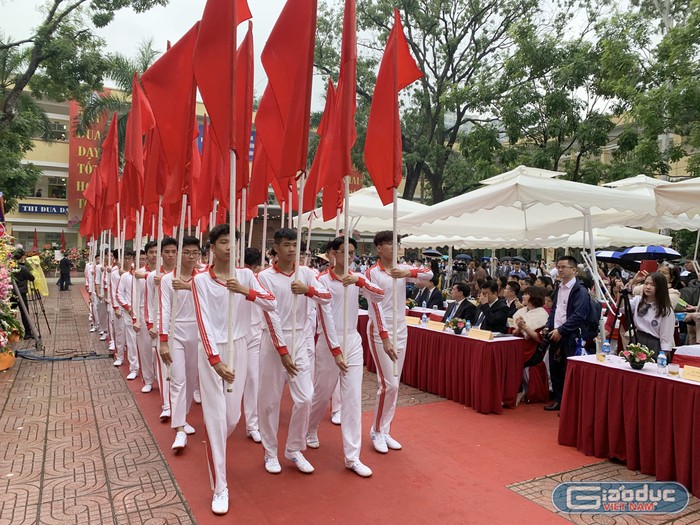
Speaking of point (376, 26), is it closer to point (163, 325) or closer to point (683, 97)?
point (683, 97)

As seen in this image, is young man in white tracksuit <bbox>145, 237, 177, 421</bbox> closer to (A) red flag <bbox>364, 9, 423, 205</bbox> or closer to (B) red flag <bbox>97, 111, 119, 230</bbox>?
(B) red flag <bbox>97, 111, 119, 230</bbox>

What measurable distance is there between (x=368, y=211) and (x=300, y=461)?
6.00 meters

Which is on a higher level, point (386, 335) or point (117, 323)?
point (386, 335)

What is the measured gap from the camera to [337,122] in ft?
13.7

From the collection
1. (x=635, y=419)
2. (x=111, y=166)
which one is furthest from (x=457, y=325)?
(x=111, y=166)

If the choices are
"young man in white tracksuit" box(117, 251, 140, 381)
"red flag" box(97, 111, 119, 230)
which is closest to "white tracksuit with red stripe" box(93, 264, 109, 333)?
"red flag" box(97, 111, 119, 230)

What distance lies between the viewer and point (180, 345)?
4836 mm

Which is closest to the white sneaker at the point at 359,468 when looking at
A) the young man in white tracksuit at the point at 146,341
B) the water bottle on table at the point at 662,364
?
the water bottle on table at the point at 662,364

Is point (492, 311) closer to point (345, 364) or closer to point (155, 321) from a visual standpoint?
point (345, 364)

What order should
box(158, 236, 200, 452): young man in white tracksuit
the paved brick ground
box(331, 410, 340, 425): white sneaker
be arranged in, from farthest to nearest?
box(331, 410, 340, 425): white sneaker → box(158, 236, 200, 452): young man in white tracksuit → the paved brick ground

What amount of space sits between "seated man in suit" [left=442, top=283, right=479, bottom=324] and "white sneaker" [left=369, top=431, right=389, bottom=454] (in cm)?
268

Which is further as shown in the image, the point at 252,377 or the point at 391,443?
the point at 391,443

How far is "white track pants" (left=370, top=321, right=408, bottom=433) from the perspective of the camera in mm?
4531

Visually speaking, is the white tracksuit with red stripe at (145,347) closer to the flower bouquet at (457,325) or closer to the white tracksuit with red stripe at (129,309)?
the white tracksuit with red stripe at (129,309)
